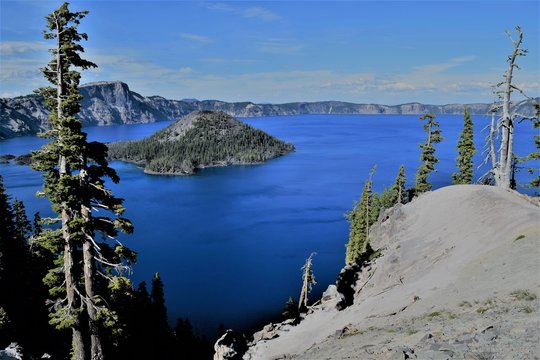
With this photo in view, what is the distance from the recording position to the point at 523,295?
16.9 metres

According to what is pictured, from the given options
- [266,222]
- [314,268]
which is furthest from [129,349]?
[266,222]

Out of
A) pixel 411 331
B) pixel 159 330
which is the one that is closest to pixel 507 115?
pixel 411 331

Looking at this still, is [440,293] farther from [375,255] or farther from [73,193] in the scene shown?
[73,193]

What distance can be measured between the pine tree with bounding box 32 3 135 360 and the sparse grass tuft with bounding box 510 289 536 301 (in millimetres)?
16101

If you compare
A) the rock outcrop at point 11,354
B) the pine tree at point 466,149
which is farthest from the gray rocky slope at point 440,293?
the pine tree at point 466,149

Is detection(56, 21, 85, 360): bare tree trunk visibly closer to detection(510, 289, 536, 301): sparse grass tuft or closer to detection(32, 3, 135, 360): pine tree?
detection(32, 3, 135, 360): pine tree

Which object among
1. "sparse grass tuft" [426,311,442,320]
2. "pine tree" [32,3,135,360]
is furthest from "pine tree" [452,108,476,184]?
"pine tree" [32,3,135,360]

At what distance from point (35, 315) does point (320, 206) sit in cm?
9075

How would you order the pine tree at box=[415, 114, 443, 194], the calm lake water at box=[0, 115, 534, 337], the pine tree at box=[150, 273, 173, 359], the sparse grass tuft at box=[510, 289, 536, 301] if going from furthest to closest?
the calm lake water at box=[0, 115, 534, 337]
the pine tree at box=[415, 114, 443, 194]
the pine tree at box=[150, 273, 173, 359]
the sparse grass tuft at box=[510, 289, 536, 301]

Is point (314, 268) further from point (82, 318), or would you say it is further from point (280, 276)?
point (82, 318)

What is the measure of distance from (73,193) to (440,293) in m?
19.6

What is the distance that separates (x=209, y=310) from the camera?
64.6 meters

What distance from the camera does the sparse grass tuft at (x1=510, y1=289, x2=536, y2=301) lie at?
16.5m

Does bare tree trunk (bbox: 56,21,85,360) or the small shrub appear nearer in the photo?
bare tree trunk (bbox: 56,21,85,360)
